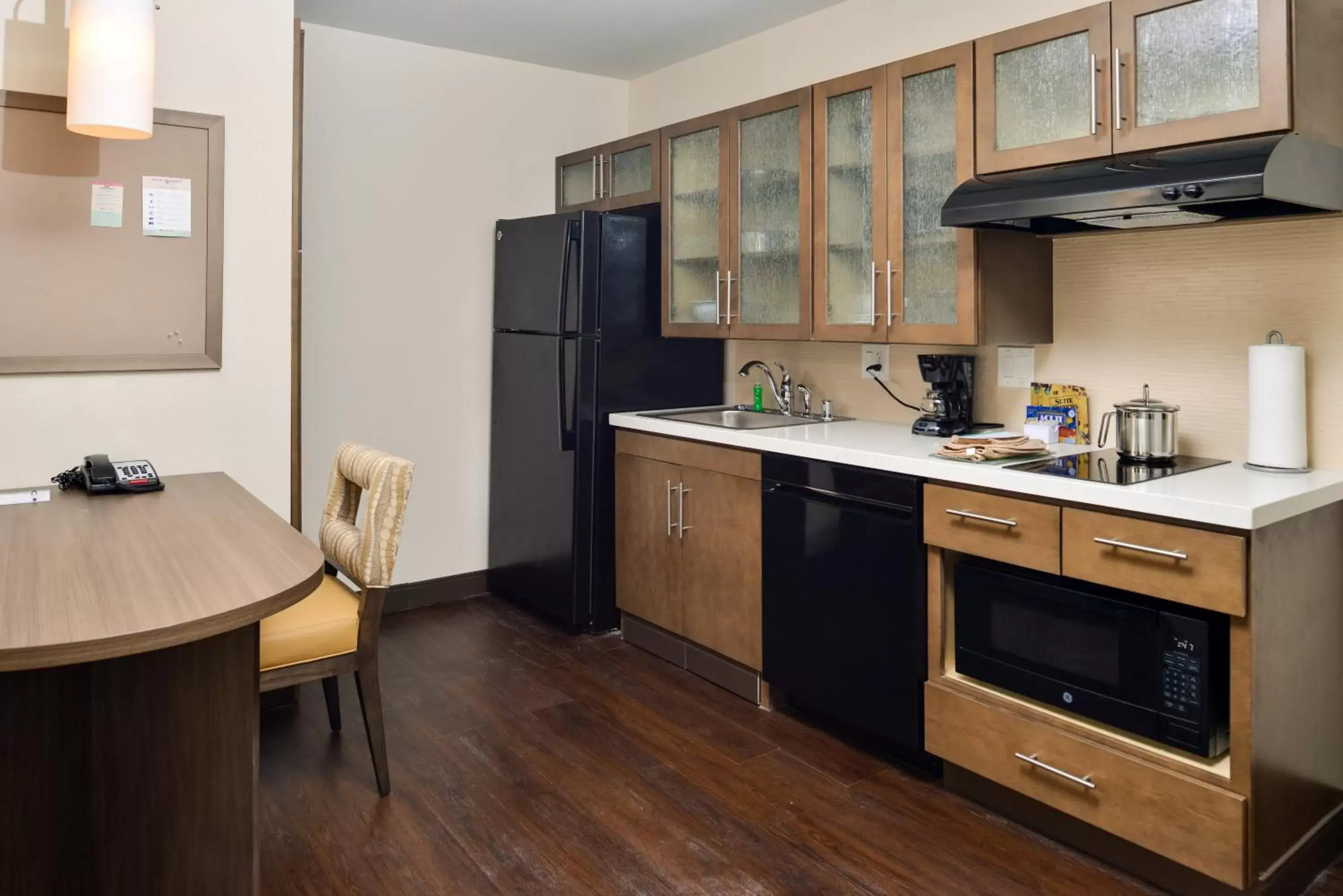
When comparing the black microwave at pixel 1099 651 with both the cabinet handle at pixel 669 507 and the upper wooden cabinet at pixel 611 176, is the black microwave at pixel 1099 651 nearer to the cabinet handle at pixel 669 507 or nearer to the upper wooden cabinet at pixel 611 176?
the cabinet handle at pixel 669 507

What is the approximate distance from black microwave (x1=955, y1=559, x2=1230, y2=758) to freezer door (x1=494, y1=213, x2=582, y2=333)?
6.43ft

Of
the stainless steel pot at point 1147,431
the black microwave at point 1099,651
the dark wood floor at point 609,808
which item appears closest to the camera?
the black microwave at point 1099,651

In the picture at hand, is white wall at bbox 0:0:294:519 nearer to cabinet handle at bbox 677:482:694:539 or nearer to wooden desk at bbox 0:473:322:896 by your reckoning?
wooden desk at bbox 0:473:322:896

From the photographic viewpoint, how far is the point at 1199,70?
2156mm

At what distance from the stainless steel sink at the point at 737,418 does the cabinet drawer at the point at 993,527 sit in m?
0.96

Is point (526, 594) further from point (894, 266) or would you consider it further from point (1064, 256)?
point (1064, 256)

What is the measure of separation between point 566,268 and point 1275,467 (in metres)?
2.48

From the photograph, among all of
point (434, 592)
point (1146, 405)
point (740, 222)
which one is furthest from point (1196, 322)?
point (434, 592)

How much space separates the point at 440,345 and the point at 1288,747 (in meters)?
Result: 3.39

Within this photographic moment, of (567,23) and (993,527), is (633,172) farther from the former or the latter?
(993,527)

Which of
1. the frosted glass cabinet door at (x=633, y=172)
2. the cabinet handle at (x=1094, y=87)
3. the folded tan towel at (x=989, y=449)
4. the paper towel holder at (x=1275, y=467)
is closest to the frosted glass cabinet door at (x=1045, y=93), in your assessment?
the cabinet handle at (x=1094, y=87)

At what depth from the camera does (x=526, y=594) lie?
4074 millimetres

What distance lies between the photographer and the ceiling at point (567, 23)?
3555 mm

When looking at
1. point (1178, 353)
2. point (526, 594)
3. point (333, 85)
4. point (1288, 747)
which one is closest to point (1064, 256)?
point (1178, 353)
